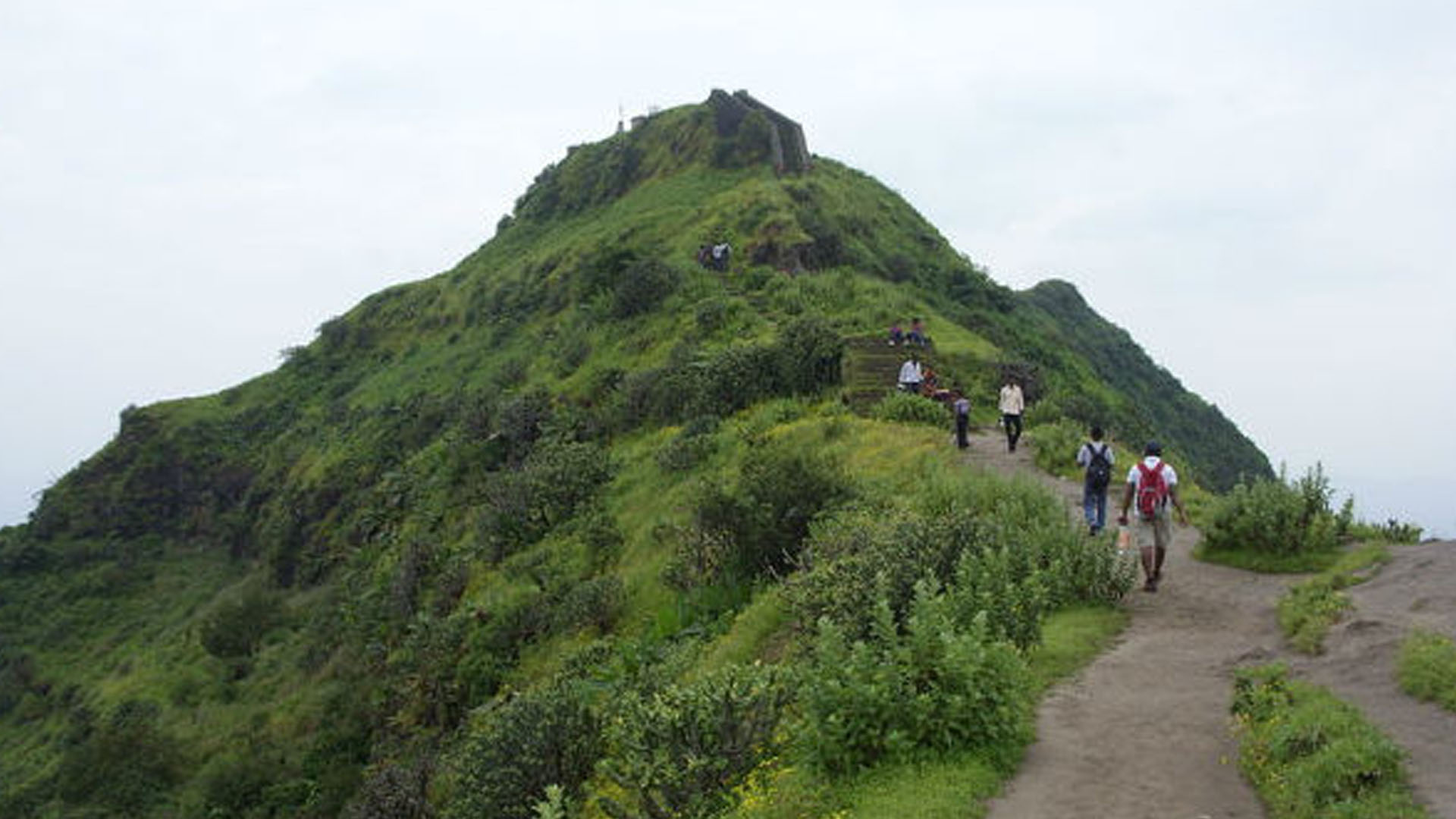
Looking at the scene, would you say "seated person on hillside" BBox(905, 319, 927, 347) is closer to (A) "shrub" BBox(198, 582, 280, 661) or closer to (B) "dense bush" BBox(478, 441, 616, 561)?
(B) "dense bush" BBox(478, 441, 616, 561)

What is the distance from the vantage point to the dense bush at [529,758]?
10977 mm

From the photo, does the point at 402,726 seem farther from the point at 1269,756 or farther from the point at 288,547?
the point at 288,547

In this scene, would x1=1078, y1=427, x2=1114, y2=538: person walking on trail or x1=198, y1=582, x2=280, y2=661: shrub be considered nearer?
x1=1078, y1=427, x2=1114, y2=538: person walking on trail

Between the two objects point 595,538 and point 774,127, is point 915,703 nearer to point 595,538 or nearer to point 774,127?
point 595,538

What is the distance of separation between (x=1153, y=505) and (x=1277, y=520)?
7.74 feet

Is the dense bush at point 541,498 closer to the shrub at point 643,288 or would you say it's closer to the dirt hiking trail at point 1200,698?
the shrub at point 643,288

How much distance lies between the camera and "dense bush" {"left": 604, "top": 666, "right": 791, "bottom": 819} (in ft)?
26.1

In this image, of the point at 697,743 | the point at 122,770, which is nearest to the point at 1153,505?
the point at 697,743

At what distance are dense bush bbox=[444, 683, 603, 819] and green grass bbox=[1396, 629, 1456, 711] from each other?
7.40 meters

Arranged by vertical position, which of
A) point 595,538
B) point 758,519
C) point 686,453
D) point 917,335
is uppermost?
point 917,335

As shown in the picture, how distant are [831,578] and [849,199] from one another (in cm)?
4143

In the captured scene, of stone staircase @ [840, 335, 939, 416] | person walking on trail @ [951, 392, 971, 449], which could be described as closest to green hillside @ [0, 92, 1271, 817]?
stone staircase @ [840, 335, 939, 416]

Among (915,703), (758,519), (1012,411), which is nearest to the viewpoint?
(915,703)

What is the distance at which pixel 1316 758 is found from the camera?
6590 millimetres
